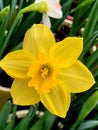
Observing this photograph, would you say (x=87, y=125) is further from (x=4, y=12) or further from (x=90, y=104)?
(x=4, y=12)

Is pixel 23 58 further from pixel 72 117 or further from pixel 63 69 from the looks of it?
pixel 72 117

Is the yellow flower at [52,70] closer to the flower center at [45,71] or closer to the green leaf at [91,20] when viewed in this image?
the flower center at [45,71]

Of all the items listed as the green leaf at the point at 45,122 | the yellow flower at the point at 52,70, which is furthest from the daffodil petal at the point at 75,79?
the green leaf at the point at 45,122

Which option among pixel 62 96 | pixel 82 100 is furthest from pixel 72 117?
pixel 62 96

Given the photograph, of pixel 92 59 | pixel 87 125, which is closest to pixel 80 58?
pixel 92 59

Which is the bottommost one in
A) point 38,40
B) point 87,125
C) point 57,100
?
point 87,125

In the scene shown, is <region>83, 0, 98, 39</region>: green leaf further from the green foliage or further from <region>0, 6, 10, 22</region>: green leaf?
<region>0, 6, 10, 22</region>: green leaf

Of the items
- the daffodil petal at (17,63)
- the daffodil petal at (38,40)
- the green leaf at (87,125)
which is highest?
the daffodil petal at (38,40)

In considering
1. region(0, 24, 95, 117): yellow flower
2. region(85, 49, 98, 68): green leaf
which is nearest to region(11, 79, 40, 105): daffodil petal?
region(0, 24, 95, 117): yellow flower
